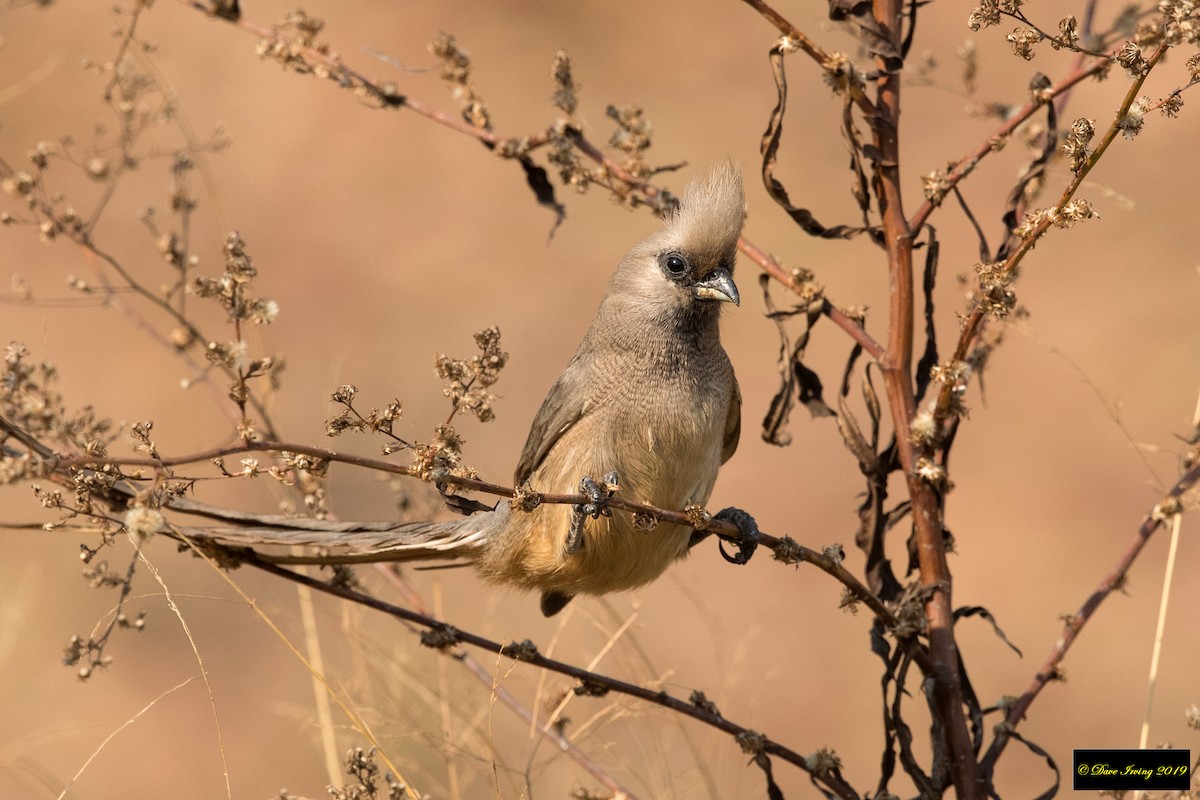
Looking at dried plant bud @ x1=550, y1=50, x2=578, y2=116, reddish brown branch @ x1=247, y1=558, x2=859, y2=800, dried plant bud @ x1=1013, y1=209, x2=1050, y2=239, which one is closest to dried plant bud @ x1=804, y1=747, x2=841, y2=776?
reddish brown branch @ x1=247, y1=558, x2=859, y2=800

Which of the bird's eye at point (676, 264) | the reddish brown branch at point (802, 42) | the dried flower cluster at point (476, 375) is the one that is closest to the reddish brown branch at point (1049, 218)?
the reddish brown branch at point (802, 42)

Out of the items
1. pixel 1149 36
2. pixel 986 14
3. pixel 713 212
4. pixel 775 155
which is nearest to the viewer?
pixel 1149 36

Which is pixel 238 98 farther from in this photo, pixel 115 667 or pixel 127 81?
pixel 127 81

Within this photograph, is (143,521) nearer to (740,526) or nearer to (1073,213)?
(1073,213)

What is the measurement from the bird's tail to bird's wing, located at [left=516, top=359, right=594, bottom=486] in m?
0.28

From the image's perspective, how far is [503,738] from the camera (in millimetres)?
6691

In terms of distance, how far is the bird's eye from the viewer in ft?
12.7

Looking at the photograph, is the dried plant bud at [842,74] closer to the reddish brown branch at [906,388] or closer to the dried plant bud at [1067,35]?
the reddish brown branch at [906,388]

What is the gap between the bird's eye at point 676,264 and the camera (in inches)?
152

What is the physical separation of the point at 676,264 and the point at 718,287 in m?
0.17

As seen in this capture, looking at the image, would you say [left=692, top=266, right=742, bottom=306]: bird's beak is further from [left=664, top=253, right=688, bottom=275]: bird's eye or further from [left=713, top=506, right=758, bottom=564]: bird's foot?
[left=713, top=506, right=758, bottom=564]: bird's foot

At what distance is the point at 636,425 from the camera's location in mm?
3709

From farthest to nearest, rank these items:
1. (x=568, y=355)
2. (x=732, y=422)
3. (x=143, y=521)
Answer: (x=568, y=355), (x=732, y=422), (x=143, y=521)

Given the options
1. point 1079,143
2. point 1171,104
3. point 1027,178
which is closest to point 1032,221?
point 1079,143
